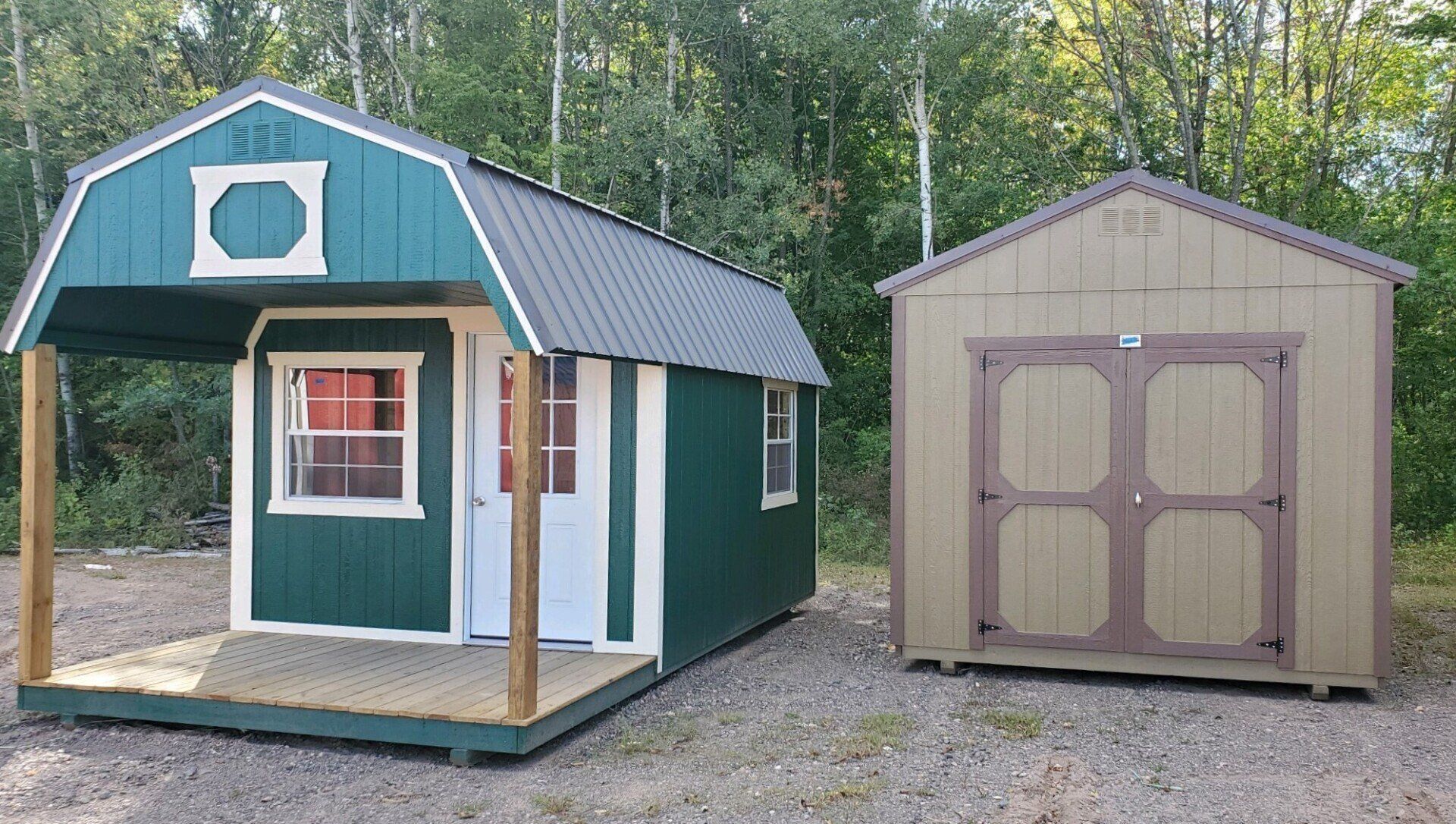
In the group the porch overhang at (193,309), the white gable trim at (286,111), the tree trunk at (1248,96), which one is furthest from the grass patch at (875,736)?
the tree trunk at (1248,96)

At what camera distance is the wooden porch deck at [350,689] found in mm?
4871

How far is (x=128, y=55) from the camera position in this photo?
1541 cm

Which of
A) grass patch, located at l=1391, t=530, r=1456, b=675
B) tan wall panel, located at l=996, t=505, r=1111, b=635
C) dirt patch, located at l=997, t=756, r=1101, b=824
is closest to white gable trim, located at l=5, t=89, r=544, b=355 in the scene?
dirt patch, located at l=997, t=756, r=1101, b=824

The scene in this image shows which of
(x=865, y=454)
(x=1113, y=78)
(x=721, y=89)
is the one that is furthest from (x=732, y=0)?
(x=865, y=454)

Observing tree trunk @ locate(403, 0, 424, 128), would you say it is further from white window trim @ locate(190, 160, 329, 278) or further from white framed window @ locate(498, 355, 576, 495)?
white window trim @ locate(190, 160, 329, 278)

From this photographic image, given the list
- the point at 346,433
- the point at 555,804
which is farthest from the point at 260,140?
the point at 555,804

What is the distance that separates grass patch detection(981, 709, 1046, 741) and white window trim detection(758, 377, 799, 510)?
8.74 ft

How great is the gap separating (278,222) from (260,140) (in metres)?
0.41

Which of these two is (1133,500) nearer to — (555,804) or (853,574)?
(555,804)

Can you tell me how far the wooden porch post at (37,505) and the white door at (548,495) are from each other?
2171 mm

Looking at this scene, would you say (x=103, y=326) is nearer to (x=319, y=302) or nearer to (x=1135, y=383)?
(x=319, y=302)

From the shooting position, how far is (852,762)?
4926 millimetres

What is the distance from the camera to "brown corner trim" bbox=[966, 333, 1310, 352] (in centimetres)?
618

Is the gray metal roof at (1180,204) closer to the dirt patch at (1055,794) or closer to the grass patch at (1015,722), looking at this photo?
the grass patch at (1015,722)
